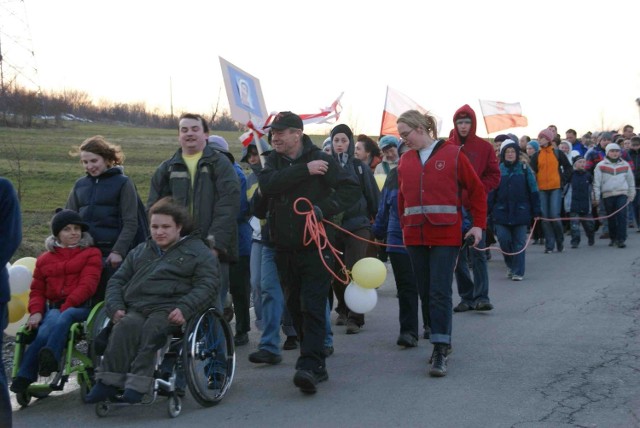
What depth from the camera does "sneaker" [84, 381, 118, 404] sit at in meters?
6.31

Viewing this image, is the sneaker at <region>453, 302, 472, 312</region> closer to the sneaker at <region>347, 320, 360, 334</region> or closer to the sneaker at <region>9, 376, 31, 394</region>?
the sneaker at <region>347, 320, 360, 334</region>

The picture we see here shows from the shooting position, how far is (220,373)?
6898 millimetres

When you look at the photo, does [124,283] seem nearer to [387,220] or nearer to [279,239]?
[279,239]

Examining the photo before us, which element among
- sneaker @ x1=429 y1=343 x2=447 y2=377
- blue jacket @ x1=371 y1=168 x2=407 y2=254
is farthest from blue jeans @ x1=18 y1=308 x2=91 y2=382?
blue jacket @ x1=371 y1=168 x2=407 y2=254

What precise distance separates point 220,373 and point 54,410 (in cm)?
120

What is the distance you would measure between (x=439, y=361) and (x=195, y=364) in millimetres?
2005

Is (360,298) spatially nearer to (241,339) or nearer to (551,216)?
(241,339)

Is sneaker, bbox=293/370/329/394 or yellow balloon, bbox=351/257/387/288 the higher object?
yellow balloon, bbox=351/257/387/288

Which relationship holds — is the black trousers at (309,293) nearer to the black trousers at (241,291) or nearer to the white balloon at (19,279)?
the black trousers at (241,291)

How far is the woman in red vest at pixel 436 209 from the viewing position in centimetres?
753

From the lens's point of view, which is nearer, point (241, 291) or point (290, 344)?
point (290, 344)

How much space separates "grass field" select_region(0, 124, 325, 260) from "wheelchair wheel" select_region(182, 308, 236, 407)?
7.28 m

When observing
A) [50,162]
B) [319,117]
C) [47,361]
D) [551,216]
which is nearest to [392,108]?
[551,216]

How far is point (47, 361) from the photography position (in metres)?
6.70
